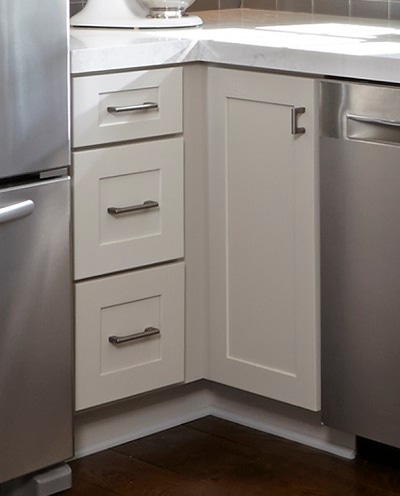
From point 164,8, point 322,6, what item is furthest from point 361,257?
point 322,6

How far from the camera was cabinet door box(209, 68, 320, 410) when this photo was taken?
268 cm

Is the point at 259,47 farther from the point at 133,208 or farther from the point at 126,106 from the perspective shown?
the point at 133,208

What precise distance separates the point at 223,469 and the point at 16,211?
0.78m

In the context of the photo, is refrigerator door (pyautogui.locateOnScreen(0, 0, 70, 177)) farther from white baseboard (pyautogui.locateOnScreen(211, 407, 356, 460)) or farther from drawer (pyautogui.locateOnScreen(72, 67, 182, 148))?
white baseboard (pyautogui.locateOnScreen(211, 407, 356, 460))

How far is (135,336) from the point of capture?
2.79 m

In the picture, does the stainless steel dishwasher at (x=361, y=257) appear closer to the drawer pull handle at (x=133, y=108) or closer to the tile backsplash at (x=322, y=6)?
the drawer pull handle at (x=133, y=108)

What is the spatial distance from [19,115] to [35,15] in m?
0.19

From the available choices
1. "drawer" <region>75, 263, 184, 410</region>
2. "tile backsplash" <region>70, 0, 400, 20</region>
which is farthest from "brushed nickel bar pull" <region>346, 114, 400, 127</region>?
"tile backsplash" <region>70, 0, 400, 20</region>

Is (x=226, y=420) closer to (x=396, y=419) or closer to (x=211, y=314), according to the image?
(x=211, y=314)

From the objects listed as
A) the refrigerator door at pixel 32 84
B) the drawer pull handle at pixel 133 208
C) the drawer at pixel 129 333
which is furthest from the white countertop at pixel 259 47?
the drawer at pixel 129 333

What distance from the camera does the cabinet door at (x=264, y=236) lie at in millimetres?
2684

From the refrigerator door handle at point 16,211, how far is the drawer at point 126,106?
0.78 feet

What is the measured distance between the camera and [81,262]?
2.67m

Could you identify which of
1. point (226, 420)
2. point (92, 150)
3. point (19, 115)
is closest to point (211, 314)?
point (226, 420)
